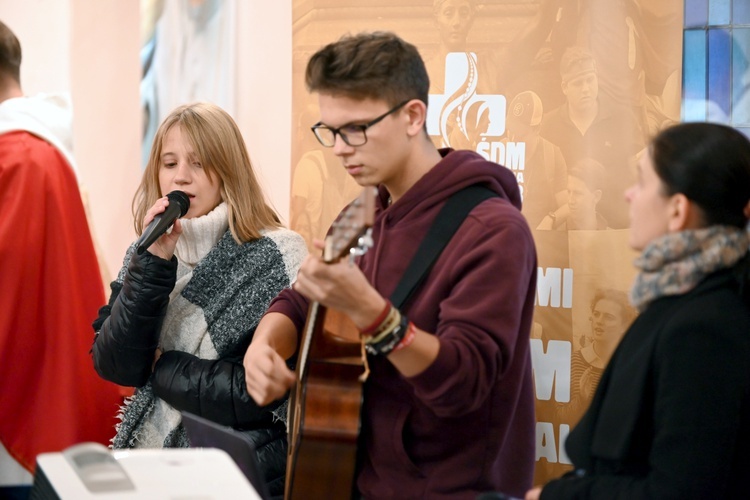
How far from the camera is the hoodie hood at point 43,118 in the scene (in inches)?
132

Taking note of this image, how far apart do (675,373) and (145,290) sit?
1568mm

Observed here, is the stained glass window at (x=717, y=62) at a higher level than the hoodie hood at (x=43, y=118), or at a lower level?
higher

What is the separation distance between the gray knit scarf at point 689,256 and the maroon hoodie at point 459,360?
0.35 meters

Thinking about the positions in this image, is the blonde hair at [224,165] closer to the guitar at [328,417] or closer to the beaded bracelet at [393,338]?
the guitar at [328,417]

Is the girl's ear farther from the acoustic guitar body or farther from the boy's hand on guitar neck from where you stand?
the acoustic guitar body

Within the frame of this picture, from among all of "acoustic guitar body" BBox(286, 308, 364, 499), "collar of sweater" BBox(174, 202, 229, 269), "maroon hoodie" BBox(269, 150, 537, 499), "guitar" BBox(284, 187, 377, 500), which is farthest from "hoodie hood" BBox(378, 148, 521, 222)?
"collar of sweater" BBox(174, 202, 229, 269)

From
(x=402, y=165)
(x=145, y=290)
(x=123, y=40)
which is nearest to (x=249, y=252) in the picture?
(x=145, y=290)

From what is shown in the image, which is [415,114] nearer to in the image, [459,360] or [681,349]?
[459,360]

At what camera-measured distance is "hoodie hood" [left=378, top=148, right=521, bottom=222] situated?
2.07m

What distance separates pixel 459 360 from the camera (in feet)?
5.91

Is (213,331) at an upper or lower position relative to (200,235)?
lower

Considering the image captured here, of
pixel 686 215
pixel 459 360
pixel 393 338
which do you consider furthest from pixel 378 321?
pixel 686 215

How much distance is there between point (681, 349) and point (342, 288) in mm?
573

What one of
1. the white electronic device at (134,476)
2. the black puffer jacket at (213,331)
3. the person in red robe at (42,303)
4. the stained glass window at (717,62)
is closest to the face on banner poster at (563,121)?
the stained glass window at (717,62)
